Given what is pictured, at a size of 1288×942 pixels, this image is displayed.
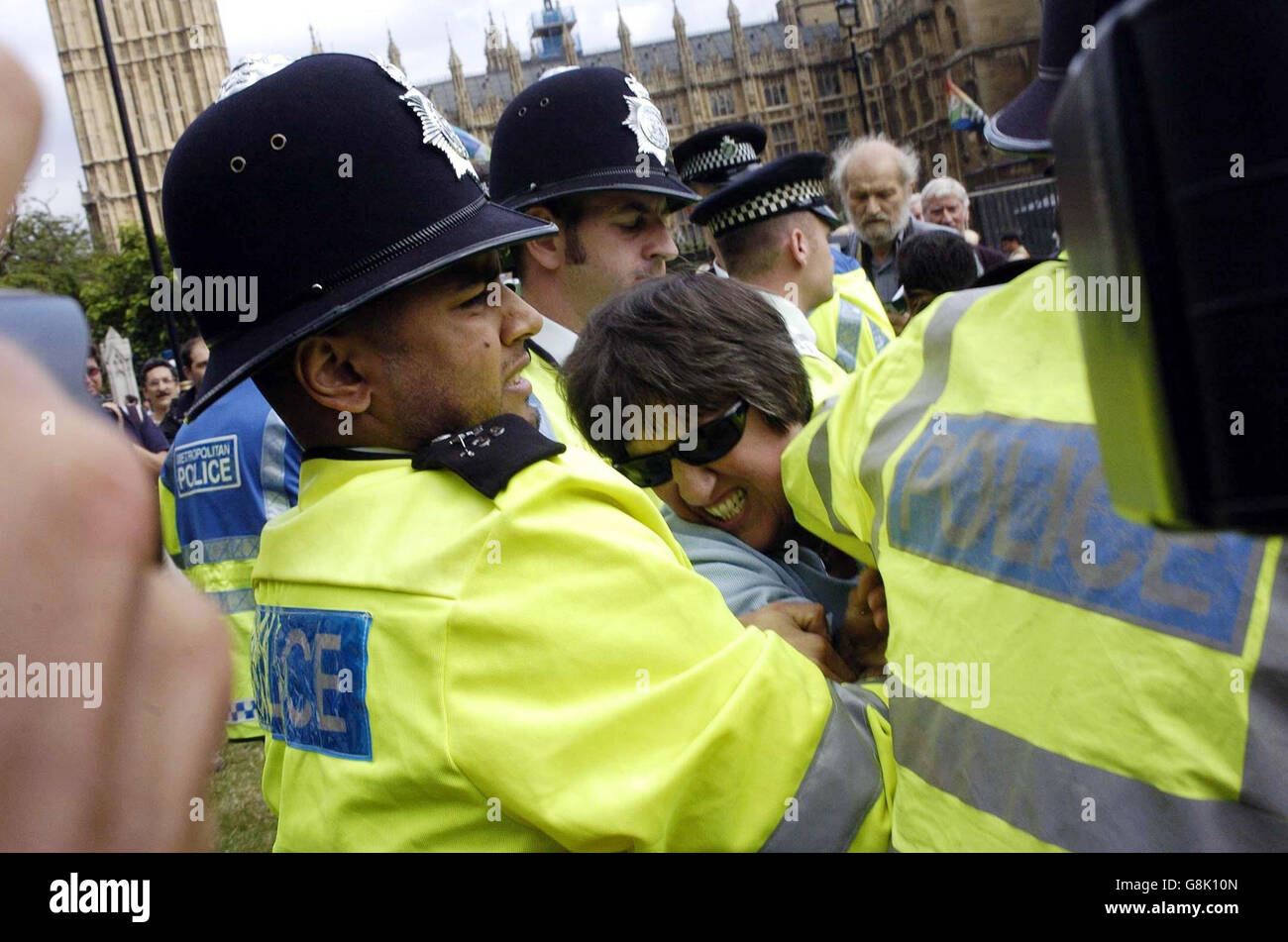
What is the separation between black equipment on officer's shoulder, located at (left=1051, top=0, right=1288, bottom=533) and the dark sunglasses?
1.50 m

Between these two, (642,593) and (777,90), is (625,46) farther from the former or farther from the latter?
Result: (642,593)

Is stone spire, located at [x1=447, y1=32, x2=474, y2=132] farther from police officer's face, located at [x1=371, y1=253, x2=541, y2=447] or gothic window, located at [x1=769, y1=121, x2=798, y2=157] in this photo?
police officer's face, located at [x1=371, y1=253, x2=541, y2=447]

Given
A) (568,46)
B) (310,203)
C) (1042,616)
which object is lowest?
(1042,616)

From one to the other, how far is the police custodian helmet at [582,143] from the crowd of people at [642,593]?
4.73 ft

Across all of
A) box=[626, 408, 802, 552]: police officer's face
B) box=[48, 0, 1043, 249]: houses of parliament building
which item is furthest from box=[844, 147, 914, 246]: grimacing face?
box=[48, 0, 1043, 249]: houses of parliament building

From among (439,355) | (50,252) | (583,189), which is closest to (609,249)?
(583,189)

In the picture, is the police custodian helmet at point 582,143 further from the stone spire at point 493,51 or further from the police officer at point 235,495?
the stone spire at point 493,51

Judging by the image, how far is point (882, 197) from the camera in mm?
6910

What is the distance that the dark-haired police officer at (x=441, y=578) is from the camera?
4.54 ft

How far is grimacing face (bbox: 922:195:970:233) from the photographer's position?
27.5 ft

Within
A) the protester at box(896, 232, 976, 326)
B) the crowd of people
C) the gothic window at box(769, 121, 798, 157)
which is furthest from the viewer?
the gothic window at box(769, 121, 798, 157)

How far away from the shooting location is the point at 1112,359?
0.63 metres

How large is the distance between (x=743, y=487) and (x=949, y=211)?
22.2 ft

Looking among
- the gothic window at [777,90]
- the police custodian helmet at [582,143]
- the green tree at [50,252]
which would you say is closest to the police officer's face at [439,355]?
the police custodian helmet at [582,143]
